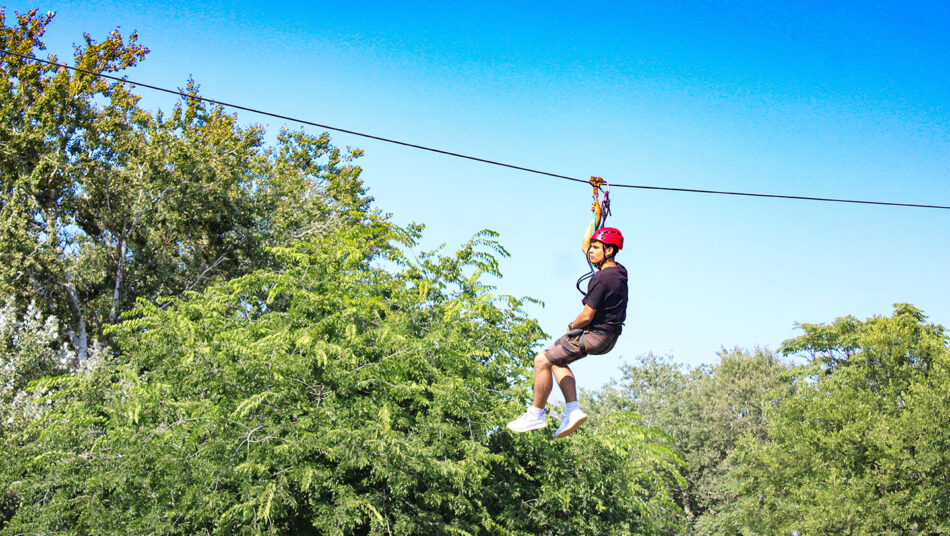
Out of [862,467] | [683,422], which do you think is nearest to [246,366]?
[862,467]

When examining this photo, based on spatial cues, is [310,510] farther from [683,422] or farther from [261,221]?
[683,422]

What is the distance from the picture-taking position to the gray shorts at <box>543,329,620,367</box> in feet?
18.5

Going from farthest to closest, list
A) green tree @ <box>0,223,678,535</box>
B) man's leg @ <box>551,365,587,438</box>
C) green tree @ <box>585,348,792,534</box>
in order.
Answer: green tree @ <box>585,348,792,534</box>
green tree @ <box>0,223,678,535</box>
man's leg @ <box>551,365,587,438</box>

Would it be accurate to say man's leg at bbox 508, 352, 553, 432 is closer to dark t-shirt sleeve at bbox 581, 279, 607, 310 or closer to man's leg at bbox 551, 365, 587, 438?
man's leg at bbox 551, 365, 587, 438

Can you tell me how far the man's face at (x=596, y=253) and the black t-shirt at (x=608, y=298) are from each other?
159 millimetres

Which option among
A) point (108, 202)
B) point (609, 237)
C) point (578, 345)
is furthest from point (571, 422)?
point (108, 202)

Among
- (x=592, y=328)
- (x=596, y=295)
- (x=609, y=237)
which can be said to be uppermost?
(x=609, y=237)

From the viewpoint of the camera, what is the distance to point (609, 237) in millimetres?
5832

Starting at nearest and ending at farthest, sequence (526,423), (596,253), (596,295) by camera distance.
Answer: (596,295)
(596,253)
(526,423)

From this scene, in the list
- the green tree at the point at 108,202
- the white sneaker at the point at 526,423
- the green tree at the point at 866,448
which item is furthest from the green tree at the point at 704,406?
the white sneaker at the point at 526,423

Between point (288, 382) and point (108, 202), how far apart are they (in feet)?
45.1

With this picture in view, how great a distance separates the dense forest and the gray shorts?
4.30 meters

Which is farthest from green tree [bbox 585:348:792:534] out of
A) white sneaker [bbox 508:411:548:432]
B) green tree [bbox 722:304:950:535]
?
white sneaker [bbox 508:411:548:432]

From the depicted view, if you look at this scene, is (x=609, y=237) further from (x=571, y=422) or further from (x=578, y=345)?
(x=571, y=422)
